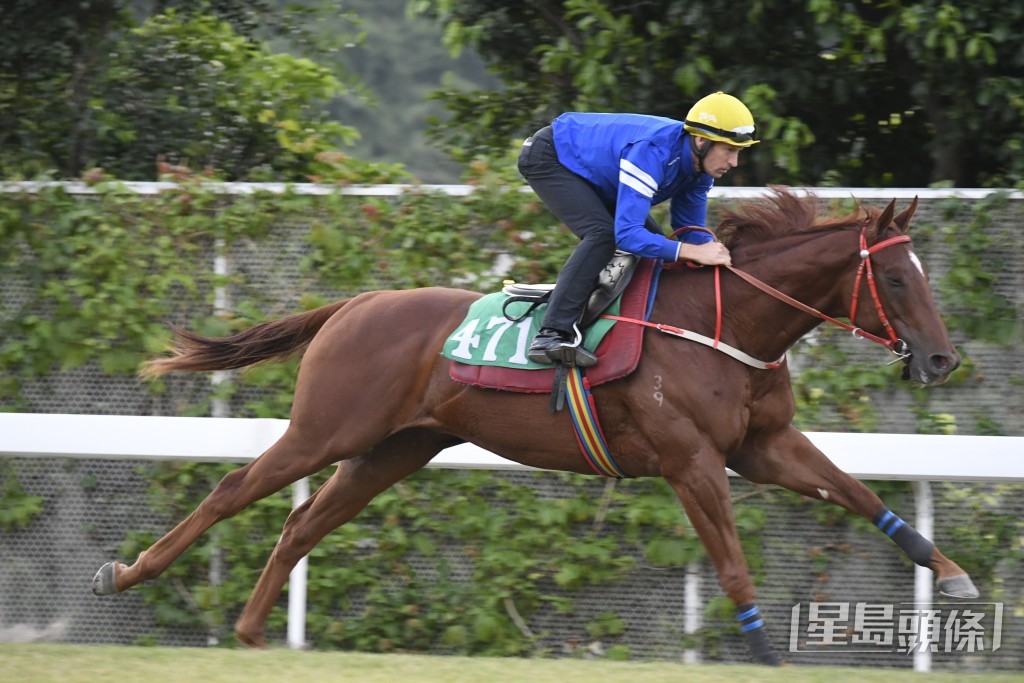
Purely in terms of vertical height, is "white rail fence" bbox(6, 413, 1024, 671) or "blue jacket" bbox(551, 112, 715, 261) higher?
"blue jacket" bbox(551, 112, 715, 261)

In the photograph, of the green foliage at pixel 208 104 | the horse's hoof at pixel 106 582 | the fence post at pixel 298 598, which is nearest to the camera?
the horse's hoof at pixel 106 582

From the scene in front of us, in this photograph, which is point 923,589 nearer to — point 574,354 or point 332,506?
point 574,354

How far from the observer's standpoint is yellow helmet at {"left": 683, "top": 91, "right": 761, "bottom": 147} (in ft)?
14.9

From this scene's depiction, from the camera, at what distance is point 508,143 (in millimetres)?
8508

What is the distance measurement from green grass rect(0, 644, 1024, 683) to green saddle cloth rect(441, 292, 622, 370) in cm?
114

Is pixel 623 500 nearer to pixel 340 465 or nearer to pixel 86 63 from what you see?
pixel 340 465

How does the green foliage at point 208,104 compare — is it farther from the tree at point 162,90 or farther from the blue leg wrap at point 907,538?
the blue leg wrap at point 907,538

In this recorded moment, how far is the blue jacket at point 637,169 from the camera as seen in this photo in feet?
15.1

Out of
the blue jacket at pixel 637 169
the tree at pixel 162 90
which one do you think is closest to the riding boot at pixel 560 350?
the blue jacket at pixel 637 169

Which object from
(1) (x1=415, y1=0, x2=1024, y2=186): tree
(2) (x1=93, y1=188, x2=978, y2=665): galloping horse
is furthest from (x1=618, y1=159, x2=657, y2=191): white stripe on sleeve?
(1) (x1=415, y1=0, x2=1024, y2=186): tree

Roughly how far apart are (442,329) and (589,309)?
0.66 meters

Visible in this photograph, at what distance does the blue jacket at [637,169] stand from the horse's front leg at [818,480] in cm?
82

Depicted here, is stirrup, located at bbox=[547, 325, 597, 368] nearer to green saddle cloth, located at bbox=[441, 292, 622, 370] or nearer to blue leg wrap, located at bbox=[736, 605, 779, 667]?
green saddle cloth, located at bbox=[441, 292, 622, 370]

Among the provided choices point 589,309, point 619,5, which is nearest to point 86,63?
point 619,5
